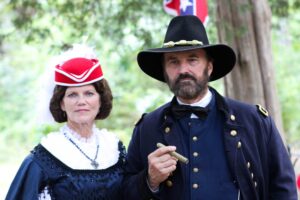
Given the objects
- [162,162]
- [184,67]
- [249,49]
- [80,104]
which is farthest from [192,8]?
[162,162]

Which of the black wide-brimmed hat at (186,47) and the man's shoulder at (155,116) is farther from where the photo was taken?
the man's shoulder at (155,116)

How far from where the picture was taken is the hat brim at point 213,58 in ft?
12.2

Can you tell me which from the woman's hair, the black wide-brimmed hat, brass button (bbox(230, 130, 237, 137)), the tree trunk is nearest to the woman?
the woman's hair

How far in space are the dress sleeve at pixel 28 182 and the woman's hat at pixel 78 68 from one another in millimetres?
556

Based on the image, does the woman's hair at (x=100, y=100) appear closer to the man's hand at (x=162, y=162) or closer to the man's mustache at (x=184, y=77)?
the man's mustache at (x=184, y=77)

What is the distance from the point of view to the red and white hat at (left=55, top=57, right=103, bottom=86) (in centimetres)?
377

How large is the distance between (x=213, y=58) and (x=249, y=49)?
229 centimetres

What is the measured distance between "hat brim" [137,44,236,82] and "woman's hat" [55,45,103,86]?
316mm

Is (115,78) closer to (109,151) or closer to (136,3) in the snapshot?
(136,3)

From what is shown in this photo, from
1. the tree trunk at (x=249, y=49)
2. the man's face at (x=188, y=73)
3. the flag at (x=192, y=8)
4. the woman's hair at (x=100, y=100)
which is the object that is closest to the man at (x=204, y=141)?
the man's face at (x=188, y=73)

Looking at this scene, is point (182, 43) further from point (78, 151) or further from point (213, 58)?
point (78, 151)

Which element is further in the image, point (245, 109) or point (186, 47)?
point (245, 109)

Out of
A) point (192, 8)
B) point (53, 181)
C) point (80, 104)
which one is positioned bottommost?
point (53, 181)

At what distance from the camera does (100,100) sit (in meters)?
3.94
